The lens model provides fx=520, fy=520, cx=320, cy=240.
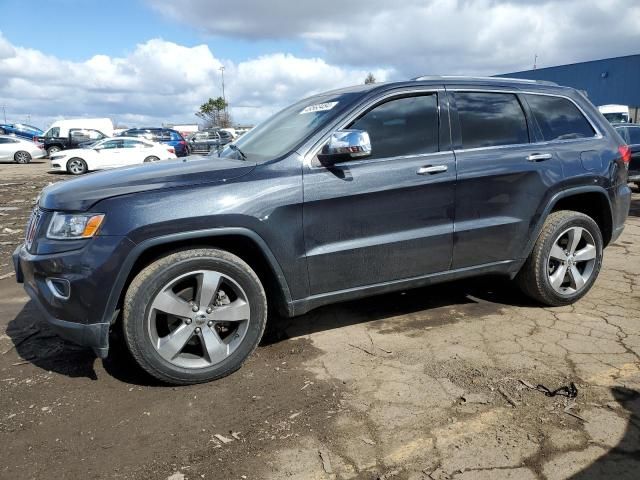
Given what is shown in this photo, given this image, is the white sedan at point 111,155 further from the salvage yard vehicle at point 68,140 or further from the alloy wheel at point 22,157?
the salvage yard vehicle at point 68,140

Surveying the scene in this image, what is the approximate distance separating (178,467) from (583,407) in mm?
2121

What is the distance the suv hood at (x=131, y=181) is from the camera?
2.91 m

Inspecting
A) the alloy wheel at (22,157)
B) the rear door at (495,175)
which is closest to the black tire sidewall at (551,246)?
the rear door at (495,175)

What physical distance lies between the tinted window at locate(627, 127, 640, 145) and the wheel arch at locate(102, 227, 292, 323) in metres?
9.81

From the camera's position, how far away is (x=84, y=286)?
282 centimetres

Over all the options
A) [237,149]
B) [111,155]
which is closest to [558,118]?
[237,149]

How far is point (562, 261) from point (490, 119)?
1.34 metres

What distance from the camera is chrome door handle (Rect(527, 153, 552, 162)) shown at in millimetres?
3935

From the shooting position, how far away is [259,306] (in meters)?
3.22

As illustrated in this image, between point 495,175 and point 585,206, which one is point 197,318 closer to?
point 495,175

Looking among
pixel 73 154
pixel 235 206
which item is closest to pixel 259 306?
pixel 235 206

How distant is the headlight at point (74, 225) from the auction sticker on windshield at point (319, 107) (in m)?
1.66

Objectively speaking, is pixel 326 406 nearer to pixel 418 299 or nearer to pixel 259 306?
pixel 259 306

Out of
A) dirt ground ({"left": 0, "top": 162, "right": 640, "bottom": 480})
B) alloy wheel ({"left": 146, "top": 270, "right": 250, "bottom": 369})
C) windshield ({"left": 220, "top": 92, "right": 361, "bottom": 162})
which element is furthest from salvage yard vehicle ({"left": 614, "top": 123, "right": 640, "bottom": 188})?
alloy wheel ({"left": 146, "top": 270, "right": 250, "bottom": 369})
